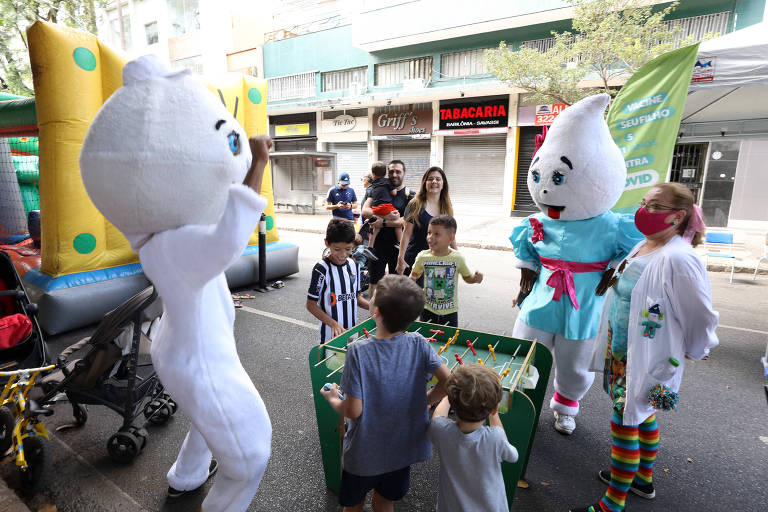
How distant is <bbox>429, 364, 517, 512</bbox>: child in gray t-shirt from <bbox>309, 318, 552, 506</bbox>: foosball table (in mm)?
313

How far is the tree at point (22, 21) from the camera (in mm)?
11641

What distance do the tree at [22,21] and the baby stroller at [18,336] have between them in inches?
472

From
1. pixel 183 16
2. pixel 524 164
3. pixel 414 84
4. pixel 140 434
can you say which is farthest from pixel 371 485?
pixel 183 16

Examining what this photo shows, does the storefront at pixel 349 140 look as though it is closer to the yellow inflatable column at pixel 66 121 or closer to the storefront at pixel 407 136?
the storefront at pixel 407 136

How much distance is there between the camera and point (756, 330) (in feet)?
16.5

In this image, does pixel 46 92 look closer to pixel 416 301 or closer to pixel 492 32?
pixel 416 301

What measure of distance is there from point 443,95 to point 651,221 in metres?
15.0

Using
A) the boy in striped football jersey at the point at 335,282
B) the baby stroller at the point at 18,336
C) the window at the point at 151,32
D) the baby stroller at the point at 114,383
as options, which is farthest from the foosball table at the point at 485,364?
the window at the point at 151,32

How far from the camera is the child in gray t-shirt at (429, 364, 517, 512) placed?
1.59 m

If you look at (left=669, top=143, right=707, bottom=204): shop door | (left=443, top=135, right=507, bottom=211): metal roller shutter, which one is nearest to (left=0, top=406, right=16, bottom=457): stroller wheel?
(left=669, top=143, right=707, bottom=204): shop door

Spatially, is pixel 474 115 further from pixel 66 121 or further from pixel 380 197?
pixel 66 121

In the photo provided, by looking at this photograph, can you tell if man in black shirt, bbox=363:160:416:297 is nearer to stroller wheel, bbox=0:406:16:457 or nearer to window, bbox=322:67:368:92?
stroller wheel, bbox=0:406:16:457

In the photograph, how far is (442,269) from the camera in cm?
333

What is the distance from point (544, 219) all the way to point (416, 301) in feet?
5.52
